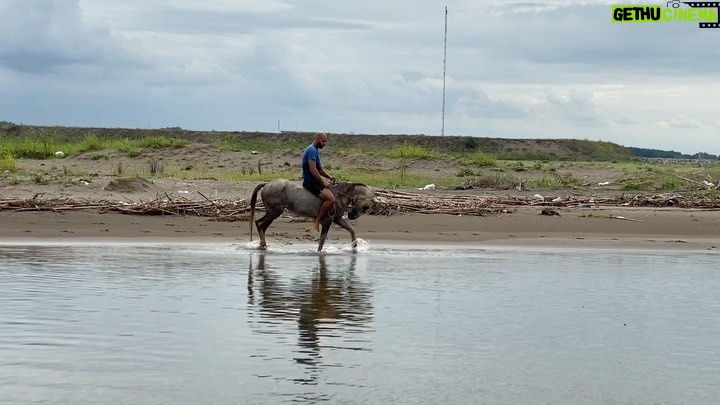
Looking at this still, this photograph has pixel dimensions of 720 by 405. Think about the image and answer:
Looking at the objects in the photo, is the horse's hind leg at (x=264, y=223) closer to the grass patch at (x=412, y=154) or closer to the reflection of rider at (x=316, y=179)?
the reflection of rider at (x=316, y=179)

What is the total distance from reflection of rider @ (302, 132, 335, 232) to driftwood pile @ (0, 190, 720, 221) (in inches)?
153

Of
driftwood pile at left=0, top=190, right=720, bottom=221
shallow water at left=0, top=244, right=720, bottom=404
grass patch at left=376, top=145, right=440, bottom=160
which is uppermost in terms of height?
grass patch at left=376, top=145, right=440, bottom=160

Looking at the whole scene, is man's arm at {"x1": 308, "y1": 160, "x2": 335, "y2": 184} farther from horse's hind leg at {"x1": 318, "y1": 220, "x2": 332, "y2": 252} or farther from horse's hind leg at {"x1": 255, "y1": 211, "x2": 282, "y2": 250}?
horse's hind leg at {"x1": 255, "y1": 211, "x2": 282, "y2": 250}

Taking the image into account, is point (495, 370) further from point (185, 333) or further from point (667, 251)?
point (667, 251)

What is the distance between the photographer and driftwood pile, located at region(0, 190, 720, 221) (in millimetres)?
22703

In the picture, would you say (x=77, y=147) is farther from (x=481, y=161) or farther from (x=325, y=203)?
(x=325, y=203)

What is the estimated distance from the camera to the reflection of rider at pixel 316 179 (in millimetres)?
18766

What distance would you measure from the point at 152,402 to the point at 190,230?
44.5ft

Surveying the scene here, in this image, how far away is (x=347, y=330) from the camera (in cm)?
1130

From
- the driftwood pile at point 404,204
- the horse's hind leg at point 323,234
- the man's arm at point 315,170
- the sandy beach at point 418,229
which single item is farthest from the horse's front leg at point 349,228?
the driftwood pile at point 404,204

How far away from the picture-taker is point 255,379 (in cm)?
905

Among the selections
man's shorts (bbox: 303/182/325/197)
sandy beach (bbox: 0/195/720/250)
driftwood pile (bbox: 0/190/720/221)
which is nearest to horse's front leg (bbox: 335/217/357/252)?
man's shorts (bbox: 303/182/325/197)

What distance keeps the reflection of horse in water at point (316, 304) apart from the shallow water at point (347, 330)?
32mm

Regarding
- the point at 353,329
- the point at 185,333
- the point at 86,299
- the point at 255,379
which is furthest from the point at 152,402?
the point at 86,299
